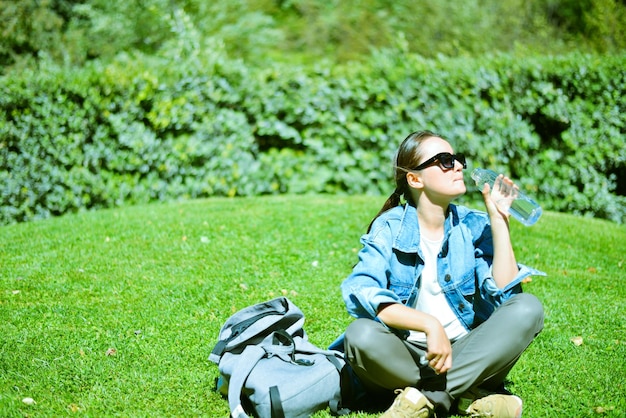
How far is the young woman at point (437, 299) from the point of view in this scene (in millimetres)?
2947

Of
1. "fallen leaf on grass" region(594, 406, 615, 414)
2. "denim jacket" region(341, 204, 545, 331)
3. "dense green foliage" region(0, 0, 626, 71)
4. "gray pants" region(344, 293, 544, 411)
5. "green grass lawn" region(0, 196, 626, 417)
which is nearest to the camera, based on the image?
"gray pants" region(344, 293, 544, 411)

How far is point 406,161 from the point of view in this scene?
332 cm

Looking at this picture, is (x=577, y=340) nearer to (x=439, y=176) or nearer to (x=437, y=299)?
(x=437, y=299)

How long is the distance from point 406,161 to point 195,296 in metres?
2.44

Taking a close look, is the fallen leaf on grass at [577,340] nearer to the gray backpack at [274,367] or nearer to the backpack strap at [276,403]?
the gray backpack at [274,367]

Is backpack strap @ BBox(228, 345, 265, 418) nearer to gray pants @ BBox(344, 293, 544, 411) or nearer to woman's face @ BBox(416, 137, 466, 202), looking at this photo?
gray pants @ BBox(344, 293, 544, 411)

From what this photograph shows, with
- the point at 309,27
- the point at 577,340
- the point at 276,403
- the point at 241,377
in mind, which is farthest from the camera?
the point at 309,27

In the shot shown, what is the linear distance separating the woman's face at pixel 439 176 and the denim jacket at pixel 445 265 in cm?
14

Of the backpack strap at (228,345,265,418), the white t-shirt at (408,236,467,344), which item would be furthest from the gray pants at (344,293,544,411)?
the backpack strap at (228,345,265,418)

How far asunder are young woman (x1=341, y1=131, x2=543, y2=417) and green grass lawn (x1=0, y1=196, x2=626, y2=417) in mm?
688

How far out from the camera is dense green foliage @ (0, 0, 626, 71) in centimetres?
1570

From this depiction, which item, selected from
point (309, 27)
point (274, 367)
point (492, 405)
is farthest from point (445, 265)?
point (309, 27)

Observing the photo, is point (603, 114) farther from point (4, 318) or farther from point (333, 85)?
point (4, 318)

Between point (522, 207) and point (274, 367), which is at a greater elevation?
point (522, 207)
